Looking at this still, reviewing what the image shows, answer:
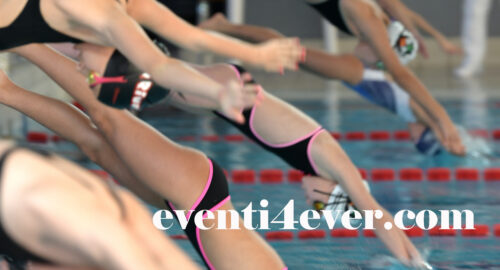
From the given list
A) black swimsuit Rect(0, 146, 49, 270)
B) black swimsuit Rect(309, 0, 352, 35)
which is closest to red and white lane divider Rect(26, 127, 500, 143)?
black swimsuit Rect(309, 0, 352, 35)

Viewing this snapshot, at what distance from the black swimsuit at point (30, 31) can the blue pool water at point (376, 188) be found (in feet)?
4.43

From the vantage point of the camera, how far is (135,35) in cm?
234

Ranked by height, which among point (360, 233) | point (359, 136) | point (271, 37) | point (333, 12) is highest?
point (333, 12)

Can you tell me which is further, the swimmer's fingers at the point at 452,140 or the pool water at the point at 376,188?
the swimmer's fingers at the point at 452,140

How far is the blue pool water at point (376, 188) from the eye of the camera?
3693mm

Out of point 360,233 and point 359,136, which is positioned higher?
point 359,136

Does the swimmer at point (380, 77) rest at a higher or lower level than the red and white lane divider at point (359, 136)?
higher

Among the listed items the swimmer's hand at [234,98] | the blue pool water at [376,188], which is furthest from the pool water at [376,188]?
the swimmer's hand at [234,98]

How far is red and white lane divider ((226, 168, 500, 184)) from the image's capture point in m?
5.15

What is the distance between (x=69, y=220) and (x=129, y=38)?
3.60 feet

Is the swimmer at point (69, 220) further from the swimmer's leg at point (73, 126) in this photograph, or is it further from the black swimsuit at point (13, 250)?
the swimmer's leg at point (73, 126)

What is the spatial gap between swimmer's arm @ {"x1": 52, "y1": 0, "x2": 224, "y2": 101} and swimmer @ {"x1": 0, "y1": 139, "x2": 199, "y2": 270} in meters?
0.85

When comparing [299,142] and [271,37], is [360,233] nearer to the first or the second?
[299,142]

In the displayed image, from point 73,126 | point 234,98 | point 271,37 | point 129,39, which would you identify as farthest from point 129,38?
point 271,37
